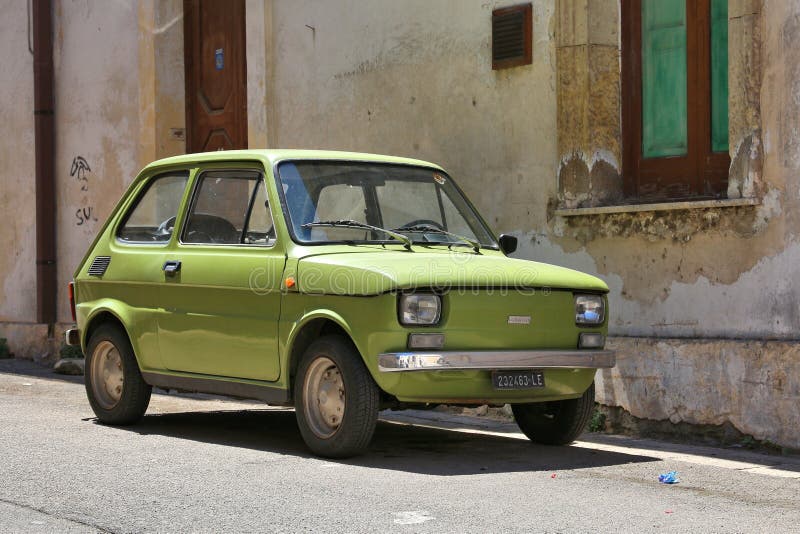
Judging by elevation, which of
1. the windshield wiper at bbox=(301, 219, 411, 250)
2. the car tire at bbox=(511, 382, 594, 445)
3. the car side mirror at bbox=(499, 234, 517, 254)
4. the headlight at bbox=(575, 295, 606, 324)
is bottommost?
the car tire at bbox=(511, 382, 594, 445)

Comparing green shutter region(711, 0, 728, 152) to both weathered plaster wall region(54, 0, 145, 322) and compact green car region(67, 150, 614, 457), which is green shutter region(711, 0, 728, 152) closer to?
compact green car region(67, 150, 614, 457)

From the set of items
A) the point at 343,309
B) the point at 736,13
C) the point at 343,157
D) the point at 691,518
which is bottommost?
the point at 691,518

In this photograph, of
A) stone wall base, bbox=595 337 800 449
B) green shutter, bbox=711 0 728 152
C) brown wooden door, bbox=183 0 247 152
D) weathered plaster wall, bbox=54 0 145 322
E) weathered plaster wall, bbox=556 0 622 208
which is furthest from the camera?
weathered plaster wall, bbox=54 0 145 322

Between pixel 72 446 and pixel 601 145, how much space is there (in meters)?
4.67

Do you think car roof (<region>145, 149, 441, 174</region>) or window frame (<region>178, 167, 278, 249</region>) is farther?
car roof (<region>145, 149, 441, 174</region>)

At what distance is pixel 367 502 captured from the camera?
21.1 ft

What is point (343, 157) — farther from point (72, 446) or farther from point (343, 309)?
point (72, 446)

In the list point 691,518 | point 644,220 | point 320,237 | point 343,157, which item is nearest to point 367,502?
point 691,518

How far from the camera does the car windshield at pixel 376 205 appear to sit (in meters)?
8.43

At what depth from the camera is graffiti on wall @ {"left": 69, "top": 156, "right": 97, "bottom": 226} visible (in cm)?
1659

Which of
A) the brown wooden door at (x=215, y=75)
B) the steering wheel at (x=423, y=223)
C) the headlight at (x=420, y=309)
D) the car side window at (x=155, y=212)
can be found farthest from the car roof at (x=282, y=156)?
the brown wooden door at (x=215, y=75)

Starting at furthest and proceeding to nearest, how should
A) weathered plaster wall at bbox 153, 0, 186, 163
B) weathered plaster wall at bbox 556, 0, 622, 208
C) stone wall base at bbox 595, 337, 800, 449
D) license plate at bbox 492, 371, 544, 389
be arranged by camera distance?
1. weathered plaster wall at bbox 153, 0, 186, 163
2. weathered plaster wall at bbox 556, 0, 622, 208
3. stone wall base at bbox 595, 337, 800, 449
4. license plate at bbox 492, 371, 544, 389

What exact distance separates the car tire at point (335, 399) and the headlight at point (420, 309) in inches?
15.1

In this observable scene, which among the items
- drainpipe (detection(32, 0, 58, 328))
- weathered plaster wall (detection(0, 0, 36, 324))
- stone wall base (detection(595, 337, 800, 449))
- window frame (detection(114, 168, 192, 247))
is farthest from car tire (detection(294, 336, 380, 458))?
weathered plaster wall (detection(0, 0, 36, 324))
